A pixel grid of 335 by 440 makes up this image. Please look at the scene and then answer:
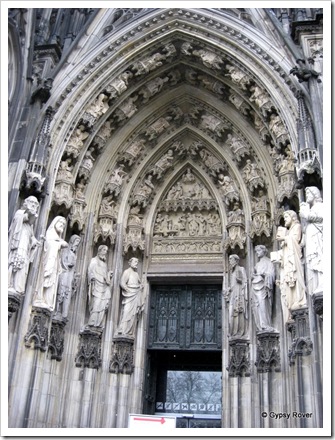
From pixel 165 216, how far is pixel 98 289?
2.31m

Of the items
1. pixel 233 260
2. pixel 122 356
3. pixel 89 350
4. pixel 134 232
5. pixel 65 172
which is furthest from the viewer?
pixel 134 232

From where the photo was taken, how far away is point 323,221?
669cm

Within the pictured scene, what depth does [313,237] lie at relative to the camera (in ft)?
22.5

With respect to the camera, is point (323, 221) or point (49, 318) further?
point (49, 318)

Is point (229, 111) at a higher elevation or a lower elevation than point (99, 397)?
higher

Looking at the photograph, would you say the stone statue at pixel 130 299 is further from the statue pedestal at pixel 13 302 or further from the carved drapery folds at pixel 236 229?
the statue pedestal at pixel 13 302

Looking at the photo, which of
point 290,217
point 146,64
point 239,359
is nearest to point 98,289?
point 239,359

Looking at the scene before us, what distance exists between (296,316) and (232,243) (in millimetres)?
2265

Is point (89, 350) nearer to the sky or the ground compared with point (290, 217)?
nearer to the ground

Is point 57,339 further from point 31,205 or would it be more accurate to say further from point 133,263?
point 31,205

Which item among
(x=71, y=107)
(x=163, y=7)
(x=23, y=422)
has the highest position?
(x=163, y=7)

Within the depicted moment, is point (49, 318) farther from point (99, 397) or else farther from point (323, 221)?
point (323, 221)

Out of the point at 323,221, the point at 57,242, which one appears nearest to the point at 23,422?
the point at 57,242

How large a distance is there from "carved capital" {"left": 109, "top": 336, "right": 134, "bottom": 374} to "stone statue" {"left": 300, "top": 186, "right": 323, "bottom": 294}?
3288 mm
